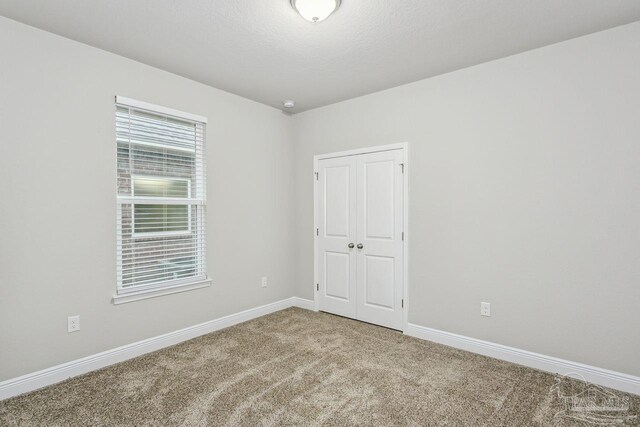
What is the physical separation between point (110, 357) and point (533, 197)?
3.77 metres

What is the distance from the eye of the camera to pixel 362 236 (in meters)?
3.93

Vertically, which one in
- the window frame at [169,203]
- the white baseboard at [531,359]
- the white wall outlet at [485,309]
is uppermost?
the window frame at [169,203]

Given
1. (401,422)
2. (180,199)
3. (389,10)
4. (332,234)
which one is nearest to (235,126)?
(180,199)

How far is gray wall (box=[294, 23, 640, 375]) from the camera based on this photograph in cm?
245

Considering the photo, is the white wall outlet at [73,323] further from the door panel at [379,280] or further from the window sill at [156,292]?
the door panel at [379,280]

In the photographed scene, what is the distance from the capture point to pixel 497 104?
2.98m

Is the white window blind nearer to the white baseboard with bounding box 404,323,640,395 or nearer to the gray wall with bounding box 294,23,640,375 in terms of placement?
the gray wall with bounding box 294,23,640,375

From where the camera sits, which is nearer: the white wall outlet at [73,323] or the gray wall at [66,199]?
the gray wall at [66,199]

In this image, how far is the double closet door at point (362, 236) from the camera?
12.0 ft

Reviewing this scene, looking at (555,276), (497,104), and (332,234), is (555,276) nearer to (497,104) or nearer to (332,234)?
(497,104)

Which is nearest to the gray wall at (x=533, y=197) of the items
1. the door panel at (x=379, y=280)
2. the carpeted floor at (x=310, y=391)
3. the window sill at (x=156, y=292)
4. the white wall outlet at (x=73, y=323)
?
the door panel at (x=379, y=280)

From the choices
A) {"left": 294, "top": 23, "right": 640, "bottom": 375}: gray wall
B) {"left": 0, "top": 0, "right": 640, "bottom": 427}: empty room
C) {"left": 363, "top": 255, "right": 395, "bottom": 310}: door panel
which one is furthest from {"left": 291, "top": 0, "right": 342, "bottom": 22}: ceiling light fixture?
{"left": 363, "top": 255, "right": 395, "bottom": 310}: door panel

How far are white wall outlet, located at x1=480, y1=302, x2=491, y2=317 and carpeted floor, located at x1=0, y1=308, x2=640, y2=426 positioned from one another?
1.24 ft

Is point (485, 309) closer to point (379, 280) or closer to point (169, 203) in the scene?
point (379, 280)
